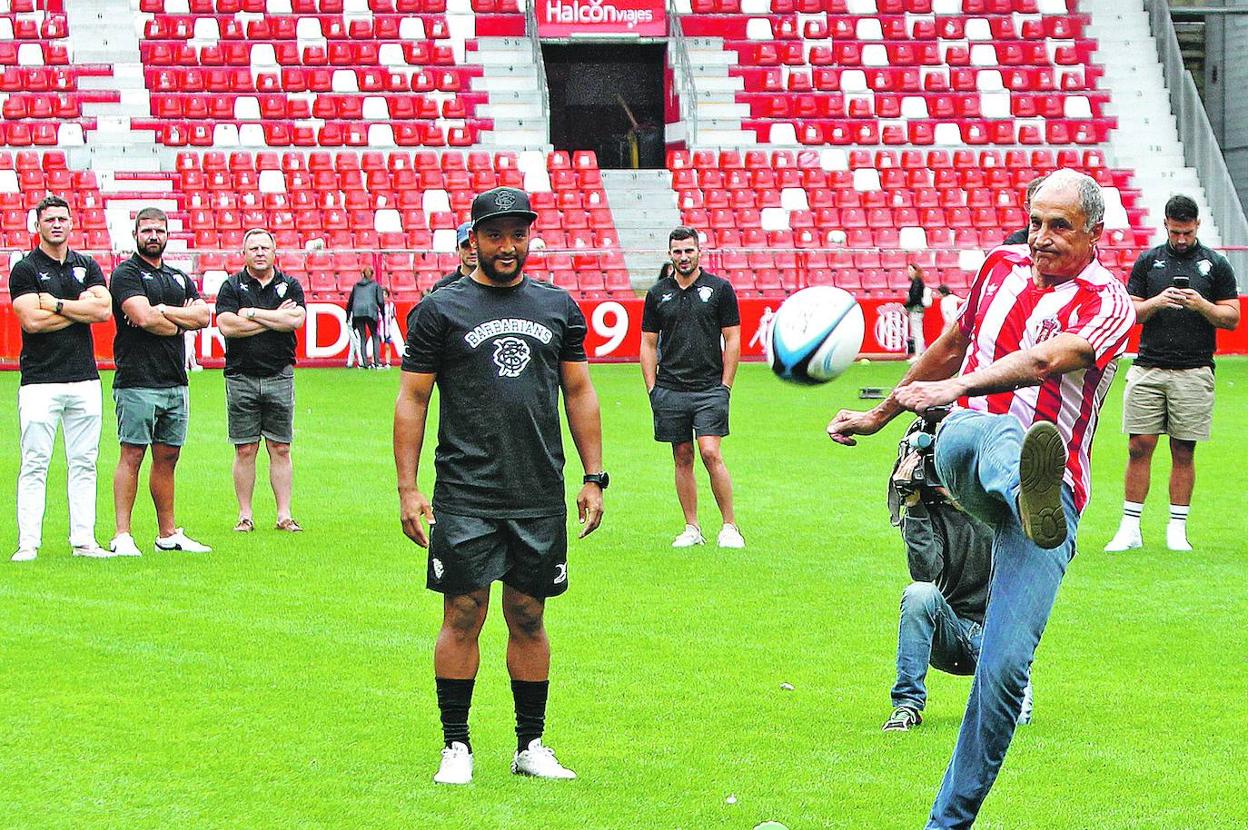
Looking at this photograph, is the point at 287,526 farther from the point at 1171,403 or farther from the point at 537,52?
the point at 537,52

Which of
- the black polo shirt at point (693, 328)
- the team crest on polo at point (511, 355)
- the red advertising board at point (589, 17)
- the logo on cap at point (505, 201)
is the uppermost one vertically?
the red advertising board at point (589, 17)

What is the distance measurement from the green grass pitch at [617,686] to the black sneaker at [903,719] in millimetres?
49

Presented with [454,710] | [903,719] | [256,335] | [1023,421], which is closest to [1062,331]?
[1023,421]

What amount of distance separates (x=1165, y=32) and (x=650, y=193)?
1204cm

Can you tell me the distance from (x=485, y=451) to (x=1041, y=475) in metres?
2.11

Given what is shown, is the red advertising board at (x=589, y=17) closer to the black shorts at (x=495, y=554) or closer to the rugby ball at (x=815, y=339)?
the rugby ball at (x=815, y=339)

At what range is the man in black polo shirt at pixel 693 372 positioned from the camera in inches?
444

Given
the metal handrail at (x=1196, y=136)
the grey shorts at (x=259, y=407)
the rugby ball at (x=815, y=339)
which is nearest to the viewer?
the rugby ball at (x=815, y=339)

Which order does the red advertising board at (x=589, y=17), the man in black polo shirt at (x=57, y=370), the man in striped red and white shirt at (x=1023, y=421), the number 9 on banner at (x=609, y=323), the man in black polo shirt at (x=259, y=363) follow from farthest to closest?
1. the red advertising board at (x=589, y=17)
2. the number 9 on banner at (x=609, y=323)
3. the man in black polo shirt at (x=259, y=363)
4. the man in black polo shirt at (x=57, y=370)
5. the man in striped red and white shirt at (x=1023, y=421)

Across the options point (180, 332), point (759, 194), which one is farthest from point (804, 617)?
point (759, 194)

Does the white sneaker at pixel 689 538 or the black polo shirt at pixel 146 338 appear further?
the white sneaker at pixel 689 538

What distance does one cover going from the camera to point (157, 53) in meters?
33.8

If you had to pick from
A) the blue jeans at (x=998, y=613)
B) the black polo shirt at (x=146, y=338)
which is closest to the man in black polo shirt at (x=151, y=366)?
the black polo shirt at (x=146, y=338)

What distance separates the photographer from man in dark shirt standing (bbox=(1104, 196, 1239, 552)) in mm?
10664
